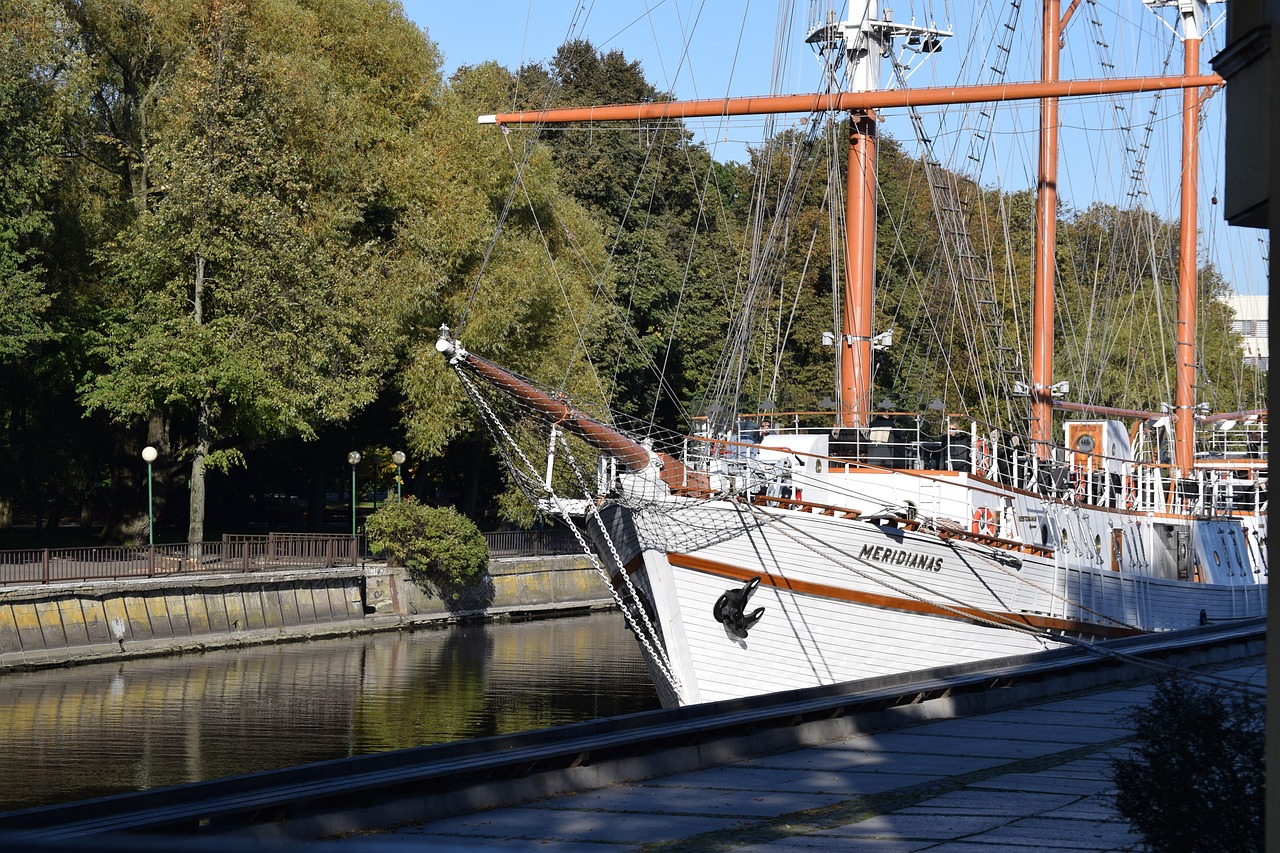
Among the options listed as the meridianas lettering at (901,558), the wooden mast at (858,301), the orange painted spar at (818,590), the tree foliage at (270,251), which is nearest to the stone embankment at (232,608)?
the tree foliage at (270,251)

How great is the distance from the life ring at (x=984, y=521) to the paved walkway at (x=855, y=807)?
12.0m

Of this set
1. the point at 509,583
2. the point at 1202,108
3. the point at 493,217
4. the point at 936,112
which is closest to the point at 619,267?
the point at 493,217

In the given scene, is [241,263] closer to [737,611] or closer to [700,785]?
[737,611]

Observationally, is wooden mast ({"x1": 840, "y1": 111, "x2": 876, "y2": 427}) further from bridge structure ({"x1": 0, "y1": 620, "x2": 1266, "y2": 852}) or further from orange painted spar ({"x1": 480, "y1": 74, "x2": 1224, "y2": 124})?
bridge structure ({"x1": 0, "y1": 620, "x2": 1266, "y2": 852})

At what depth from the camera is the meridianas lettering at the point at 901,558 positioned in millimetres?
22047

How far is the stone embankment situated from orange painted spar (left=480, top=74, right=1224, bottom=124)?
11699 mm

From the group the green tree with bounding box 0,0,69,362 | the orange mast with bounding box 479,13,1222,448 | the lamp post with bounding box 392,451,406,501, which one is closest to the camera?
the orange mast with bounding box 479,13,1222,448

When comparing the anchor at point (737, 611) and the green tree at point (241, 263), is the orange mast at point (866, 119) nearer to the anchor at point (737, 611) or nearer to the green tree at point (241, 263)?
the anchor at point (737, 611)

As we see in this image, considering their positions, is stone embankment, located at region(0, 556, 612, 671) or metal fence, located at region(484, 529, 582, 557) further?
metal fence, located at region(484, 529, 582, 557)

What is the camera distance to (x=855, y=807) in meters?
9.25

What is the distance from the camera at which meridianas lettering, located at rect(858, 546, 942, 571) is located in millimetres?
22047

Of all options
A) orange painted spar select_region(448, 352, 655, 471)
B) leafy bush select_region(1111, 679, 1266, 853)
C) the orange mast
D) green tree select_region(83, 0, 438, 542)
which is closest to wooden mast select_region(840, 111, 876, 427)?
→ the orange mast

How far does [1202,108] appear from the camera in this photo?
3922 centimetres

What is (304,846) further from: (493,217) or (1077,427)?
(493,217)
